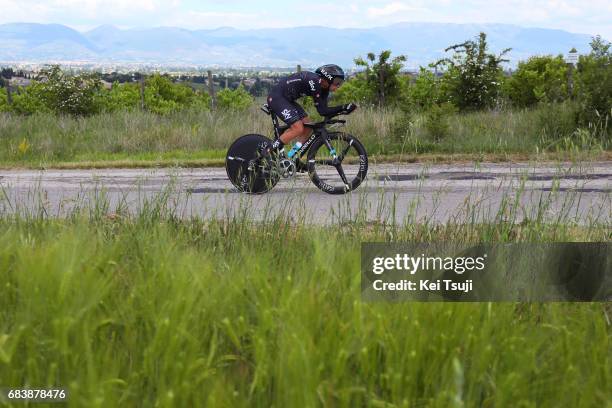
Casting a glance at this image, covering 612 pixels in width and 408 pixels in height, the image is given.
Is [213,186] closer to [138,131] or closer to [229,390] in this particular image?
[138,131]

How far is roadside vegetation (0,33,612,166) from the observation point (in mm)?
14203

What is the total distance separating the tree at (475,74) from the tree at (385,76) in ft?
5.83

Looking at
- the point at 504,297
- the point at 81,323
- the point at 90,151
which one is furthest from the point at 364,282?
the point at 90,151

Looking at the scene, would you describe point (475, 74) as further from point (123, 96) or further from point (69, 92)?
point (123, 96)

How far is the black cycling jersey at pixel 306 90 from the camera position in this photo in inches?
358

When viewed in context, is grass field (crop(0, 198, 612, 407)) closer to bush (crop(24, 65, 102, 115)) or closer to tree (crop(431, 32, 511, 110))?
tree (crop(431, 32, 511, 110))

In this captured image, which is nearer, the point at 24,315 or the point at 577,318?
the point at 24,315

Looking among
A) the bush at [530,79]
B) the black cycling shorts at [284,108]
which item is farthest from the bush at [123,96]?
the black cycling shorts at [284,108]

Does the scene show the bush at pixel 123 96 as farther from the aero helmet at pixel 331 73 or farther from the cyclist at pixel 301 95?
the aero helmet at pixel 331 73

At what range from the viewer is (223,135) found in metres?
15.4

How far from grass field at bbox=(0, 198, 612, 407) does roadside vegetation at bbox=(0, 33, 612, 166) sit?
25.0 feet

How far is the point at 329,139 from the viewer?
376 inches

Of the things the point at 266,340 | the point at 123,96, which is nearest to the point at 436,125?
the point at 266,340

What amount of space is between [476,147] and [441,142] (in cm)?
81
